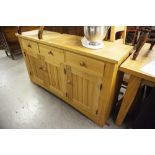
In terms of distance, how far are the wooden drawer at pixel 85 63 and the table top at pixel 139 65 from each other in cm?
17

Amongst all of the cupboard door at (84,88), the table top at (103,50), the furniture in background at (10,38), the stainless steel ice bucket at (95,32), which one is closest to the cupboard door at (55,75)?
the cupboard door at (84,88)

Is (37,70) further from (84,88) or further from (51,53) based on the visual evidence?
(84,88)

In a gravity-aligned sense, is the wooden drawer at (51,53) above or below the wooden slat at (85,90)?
above

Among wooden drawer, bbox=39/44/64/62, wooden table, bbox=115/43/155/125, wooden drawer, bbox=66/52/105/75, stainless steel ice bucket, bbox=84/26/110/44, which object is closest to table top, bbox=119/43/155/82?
wooden table, bbox=115/43/155/125

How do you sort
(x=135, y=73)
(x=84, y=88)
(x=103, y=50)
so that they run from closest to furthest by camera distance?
(x=135, y=73)
(x=103, y=50)
(x=84, y=88)

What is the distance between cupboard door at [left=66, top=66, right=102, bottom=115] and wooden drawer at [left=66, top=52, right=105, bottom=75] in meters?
0.06

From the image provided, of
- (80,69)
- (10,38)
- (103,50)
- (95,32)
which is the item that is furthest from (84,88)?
(10,38)

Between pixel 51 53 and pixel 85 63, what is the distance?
0.45m

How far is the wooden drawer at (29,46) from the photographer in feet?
4.89

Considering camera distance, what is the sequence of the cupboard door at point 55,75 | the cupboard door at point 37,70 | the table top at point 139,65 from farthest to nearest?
the cupboard door at point 37,70
the cupboard door at point 55,75
the table top at point 139,65

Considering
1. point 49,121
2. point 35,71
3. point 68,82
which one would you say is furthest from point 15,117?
point 68,82

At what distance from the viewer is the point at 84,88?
1.26m

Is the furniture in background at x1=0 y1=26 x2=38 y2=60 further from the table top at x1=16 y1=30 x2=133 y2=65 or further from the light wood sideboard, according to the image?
the table top at x1=16 y1=30 x2=133 y2=65

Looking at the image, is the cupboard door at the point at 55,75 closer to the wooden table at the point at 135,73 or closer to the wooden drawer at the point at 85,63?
the wooden drawer at the point at 85,63
